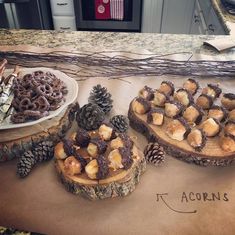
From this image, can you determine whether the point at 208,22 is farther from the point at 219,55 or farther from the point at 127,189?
the point at 127,189

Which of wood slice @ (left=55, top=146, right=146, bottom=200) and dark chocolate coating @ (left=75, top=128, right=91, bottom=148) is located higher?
dark chocolate coating @ (left=75, top=128, right=91, bottom=148)

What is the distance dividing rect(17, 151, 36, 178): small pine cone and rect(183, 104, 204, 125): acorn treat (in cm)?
40

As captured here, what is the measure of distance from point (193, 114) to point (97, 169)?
0.97ft

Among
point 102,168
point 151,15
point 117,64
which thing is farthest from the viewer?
point 151,15

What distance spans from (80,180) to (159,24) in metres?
1.80

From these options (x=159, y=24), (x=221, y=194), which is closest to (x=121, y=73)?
(x=221, y=194)

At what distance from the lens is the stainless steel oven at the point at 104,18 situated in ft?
6.32

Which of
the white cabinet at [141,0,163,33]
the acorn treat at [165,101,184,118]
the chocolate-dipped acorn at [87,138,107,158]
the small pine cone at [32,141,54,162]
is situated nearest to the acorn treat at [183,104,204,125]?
Answer: the acorn treat at [165,101,184,118]

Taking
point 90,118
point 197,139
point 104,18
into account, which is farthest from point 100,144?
point 104,18

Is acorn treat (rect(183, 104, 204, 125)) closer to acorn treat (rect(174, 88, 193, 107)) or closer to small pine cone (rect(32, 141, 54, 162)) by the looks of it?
acorn treat (rect(174, 88, 193, 107))

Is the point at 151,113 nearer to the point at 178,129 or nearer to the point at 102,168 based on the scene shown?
the point at 178,129

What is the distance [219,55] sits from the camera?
1.05 meters

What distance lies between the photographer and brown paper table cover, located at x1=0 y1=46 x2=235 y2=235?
565 mm

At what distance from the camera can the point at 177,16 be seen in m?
2.08
